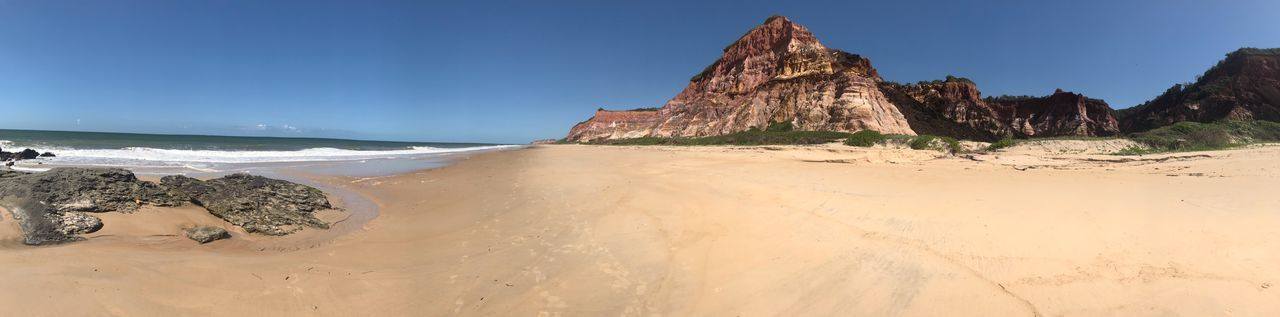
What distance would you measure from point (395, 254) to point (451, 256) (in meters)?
0.70

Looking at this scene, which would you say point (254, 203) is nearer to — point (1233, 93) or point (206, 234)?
point (206, 234)

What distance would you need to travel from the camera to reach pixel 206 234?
16.7 ft

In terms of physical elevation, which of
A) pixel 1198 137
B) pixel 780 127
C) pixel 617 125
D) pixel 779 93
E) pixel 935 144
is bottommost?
pixel 935 144

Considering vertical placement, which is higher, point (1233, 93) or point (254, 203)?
point (1233, 93)

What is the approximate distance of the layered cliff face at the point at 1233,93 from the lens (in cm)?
3266

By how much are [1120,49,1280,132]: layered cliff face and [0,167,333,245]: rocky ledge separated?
55479 millimetres

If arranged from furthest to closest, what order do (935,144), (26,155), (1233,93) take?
(1233,93) < (935,144) < (26,155)

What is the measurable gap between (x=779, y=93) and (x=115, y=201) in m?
47.5

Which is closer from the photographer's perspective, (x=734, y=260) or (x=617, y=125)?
(x=734, y=260)

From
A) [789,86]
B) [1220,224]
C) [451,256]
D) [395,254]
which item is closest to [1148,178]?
[1220,224]

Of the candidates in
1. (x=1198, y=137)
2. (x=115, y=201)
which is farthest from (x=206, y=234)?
(x=1198, y=137)

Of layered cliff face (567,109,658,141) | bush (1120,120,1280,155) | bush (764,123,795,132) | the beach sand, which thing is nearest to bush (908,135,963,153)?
bush (1120,120,1280,155)

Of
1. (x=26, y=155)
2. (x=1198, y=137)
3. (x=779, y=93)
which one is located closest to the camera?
(x=1198, y=137)

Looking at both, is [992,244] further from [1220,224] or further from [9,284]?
[9,284]
